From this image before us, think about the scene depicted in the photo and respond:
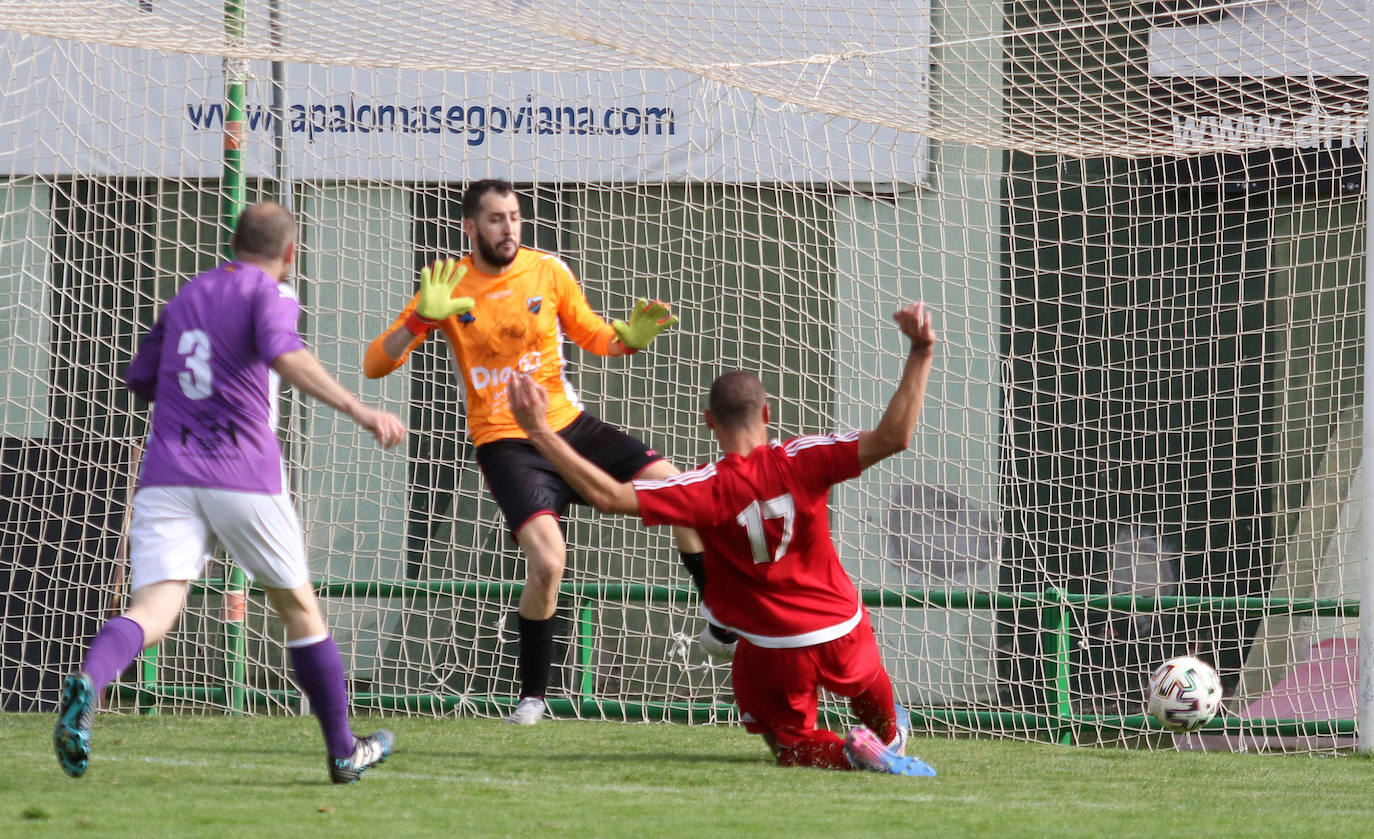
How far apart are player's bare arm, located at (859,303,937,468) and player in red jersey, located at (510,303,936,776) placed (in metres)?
0.04

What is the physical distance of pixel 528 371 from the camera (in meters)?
5.33

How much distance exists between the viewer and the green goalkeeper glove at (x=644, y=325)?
5.11 metres

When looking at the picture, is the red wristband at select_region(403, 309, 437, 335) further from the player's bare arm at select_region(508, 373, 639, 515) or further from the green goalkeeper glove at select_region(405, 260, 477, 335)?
the player's bare arm at select_region(508, 373, 639, 515)

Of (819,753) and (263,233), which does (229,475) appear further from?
(819,753)

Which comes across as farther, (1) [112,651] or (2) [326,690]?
(2) [326,690]

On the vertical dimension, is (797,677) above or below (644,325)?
below

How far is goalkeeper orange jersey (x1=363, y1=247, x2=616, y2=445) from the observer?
530 cm

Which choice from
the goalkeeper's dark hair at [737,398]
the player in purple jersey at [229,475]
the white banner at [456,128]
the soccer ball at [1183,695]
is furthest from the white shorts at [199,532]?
the white banner at [456,128]

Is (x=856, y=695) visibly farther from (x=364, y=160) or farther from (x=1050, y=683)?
(x=364, y=160)

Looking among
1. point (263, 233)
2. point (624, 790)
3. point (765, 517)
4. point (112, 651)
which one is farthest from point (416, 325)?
point (624, 790)

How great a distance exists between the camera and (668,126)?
719 centimetres

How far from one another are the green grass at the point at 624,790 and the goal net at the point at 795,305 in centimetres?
109

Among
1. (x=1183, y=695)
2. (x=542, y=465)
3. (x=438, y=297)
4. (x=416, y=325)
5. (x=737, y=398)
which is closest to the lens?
(x=737, y=398)

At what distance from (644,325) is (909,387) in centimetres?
144
